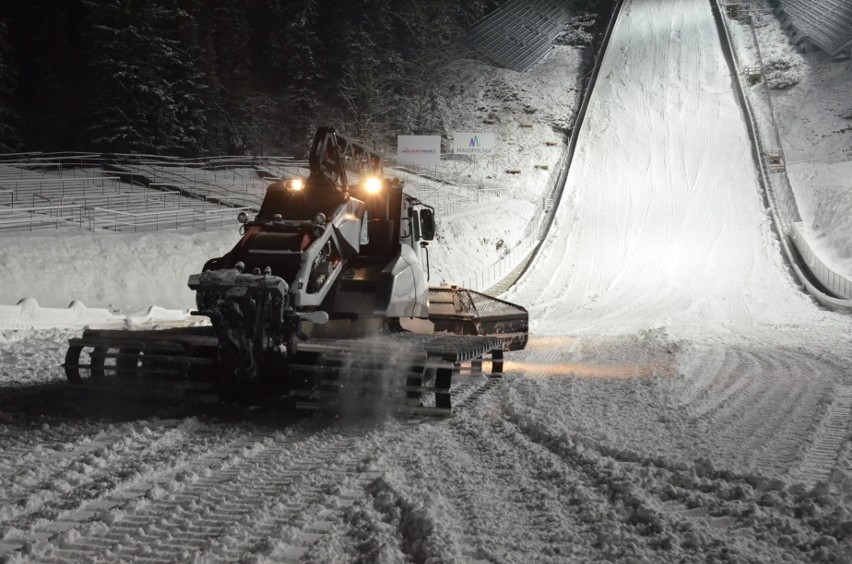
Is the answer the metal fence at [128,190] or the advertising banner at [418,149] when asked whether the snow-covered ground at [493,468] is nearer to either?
the metal fence at [128,190]

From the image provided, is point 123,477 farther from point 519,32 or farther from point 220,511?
point 519,32

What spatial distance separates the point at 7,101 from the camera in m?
28.6

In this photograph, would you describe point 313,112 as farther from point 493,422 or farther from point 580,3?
point 493,422

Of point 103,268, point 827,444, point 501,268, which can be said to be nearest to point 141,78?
point 501,268

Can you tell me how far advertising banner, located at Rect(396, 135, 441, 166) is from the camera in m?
28.3

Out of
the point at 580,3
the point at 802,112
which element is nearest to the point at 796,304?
the point at 802,112

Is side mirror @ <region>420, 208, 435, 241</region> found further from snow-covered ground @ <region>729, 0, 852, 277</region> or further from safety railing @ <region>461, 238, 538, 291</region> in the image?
snow-covered ground @ <region>729, 0, 852, 277</region>

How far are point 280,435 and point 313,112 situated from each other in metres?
31.5

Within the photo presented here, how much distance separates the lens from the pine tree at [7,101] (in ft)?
91.2


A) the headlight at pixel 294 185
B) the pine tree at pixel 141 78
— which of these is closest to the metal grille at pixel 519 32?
the pine tree at pixel 141 78

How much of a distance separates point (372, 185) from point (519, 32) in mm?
44672

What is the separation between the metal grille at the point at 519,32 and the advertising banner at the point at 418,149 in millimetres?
18774

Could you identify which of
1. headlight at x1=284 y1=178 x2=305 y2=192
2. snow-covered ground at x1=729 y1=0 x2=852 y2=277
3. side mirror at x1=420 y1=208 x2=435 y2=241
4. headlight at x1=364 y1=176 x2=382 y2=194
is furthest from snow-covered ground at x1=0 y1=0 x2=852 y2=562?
snow-covered ground at x1=729 y1=0 x2=852 y2=277

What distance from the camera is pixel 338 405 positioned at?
228 inches
